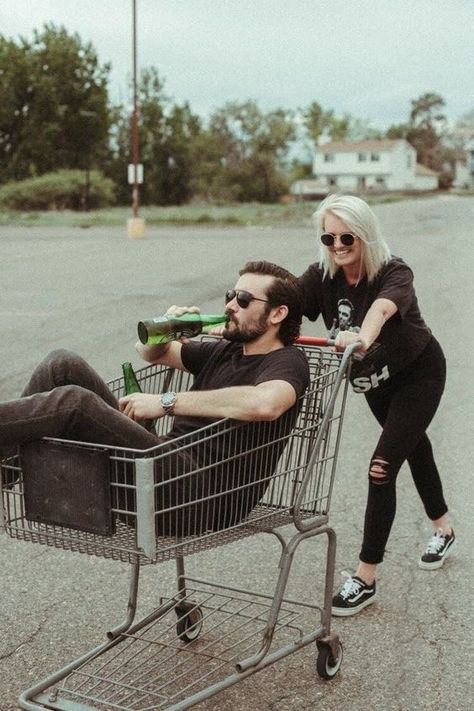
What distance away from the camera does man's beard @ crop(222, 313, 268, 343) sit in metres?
3.63

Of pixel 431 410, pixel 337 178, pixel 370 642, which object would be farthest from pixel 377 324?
pixel 337 178

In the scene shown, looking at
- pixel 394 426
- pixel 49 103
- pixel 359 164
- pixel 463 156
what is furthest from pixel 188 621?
pixel 463 156

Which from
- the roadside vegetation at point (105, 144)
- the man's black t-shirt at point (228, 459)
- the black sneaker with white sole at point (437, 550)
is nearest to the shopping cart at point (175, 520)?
the man's black t-shirt at point (228, 459)

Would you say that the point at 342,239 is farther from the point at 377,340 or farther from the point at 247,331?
the point at 247,331

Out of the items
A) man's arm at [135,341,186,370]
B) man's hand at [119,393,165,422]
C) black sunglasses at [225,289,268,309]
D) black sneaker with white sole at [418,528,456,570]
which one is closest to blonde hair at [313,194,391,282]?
black sunglasses at [225,289,268,309]

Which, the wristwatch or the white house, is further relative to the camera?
the white house

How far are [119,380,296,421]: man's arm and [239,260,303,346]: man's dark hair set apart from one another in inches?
14.1

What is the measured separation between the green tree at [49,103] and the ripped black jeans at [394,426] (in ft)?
242

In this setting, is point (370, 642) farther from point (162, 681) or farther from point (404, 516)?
point (404, 516)

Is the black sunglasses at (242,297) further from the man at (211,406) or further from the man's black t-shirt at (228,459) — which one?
the man's black t-shirt at (228,459)

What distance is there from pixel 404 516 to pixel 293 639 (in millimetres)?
1698

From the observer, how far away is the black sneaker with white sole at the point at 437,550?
4.71m

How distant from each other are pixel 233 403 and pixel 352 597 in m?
1.36

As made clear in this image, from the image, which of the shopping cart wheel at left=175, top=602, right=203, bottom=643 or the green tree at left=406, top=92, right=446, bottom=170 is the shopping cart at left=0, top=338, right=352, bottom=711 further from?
the green tree at left=406, top=92, right=446, bottom=170
